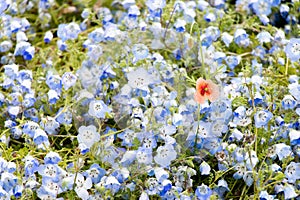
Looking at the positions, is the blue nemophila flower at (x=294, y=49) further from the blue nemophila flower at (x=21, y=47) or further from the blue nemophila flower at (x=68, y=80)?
the blue nemophila flower at (x=21, y=47)

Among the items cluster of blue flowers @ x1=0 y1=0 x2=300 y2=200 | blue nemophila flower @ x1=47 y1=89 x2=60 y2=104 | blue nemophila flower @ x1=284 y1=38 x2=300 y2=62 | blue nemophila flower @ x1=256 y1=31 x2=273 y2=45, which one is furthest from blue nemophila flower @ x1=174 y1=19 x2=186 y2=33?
blue nemophila flower @ x1=47 y1=89 x2=60 y2=104

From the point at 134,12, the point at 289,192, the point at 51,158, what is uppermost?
the point at 134,12

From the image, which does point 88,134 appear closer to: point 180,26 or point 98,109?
point 98,109

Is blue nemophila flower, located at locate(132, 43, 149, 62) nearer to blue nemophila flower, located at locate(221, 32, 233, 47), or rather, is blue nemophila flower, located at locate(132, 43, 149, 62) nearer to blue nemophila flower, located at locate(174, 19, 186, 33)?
blue nemophila flower, located at locate(174, 19, 186, 33)

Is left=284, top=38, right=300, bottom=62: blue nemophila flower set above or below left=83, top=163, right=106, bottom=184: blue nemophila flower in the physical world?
above

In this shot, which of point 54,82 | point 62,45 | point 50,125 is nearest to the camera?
point 50,125

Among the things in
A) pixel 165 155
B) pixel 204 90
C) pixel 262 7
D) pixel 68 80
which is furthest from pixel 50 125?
pixel 262 7

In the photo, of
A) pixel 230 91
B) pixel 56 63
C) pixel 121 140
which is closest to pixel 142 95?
pixel 121 140
